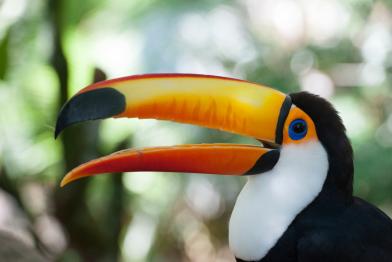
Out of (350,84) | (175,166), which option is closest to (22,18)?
(350,84)

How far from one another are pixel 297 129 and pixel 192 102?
291 mm

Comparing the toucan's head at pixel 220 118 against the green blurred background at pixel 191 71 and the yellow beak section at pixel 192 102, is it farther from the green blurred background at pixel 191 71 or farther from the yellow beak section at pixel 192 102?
the green blurred background at pixel 191 71

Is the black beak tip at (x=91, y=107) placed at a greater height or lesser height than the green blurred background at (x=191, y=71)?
greater

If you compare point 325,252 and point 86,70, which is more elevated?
point 325,252

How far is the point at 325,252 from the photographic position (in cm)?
188

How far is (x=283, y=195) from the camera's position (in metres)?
1.97

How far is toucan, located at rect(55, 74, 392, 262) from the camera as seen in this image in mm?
A: 1894

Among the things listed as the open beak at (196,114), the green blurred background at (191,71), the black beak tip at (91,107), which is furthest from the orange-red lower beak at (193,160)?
the green blurred background at (191,71)

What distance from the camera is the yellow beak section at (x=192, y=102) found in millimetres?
1793

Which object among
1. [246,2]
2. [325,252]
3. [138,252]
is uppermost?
[325,252]

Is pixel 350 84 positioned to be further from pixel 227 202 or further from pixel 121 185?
pixel 121 185

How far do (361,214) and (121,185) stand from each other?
51.7 inches

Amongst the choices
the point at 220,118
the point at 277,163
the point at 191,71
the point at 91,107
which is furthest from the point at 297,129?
the point at 191,71

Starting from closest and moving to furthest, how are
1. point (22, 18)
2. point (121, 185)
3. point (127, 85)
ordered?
point (127, 85) → point (121, 185) → point (22, 18)
